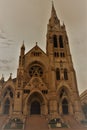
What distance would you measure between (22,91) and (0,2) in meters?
12.8

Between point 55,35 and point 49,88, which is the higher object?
point 55,35

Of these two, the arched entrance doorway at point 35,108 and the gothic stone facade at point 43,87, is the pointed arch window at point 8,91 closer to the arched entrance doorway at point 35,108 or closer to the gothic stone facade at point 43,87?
the gothic stone facade at point 43,87

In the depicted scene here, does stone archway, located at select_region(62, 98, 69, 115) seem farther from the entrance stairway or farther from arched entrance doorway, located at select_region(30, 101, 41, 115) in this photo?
the entrance stairway

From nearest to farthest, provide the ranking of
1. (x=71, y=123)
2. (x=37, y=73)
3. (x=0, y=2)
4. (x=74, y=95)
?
(x=0, y=2), (x=71, y=123), (x=74, y=95), (x=37, y=73)

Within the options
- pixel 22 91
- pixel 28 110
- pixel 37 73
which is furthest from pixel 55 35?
pixel 28 110

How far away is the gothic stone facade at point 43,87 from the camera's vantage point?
19953mm

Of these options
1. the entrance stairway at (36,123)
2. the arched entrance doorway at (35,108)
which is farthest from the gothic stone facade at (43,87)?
the entrance stairway at (36,123)

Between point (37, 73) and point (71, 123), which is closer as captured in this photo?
point (71, 123)

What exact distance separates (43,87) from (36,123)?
591 cm

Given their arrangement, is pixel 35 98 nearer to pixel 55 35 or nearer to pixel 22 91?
pixel 22 91

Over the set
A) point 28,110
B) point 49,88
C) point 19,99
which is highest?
→ point 49,88

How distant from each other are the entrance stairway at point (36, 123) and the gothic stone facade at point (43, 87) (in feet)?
3.51

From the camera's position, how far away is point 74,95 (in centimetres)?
2127

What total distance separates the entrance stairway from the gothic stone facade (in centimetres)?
107
